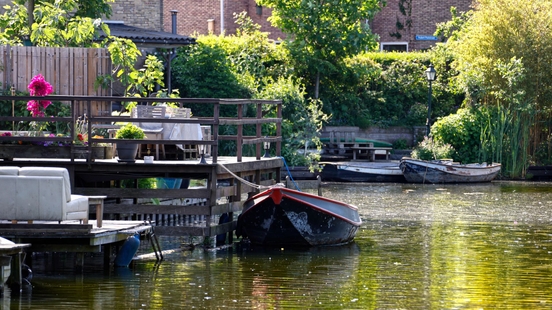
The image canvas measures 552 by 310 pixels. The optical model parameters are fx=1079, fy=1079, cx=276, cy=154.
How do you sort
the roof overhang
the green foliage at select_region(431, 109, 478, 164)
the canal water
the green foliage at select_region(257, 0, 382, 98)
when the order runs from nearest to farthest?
1. the canal water
2. the roof overhang
3. the green foliage at select_region(431, 109, 478, 164)
4. the green foliage at select_region(257, 0, 382, 98)

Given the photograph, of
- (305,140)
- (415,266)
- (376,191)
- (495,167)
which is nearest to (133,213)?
(415,266)

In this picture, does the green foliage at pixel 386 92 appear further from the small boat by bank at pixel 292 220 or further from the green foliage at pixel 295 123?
the small boat by bank at pixel 292 220

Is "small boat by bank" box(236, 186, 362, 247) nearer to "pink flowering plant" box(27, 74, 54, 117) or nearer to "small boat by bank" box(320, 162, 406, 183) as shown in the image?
"pink flowering plant" box(27, 74, 54, 117)

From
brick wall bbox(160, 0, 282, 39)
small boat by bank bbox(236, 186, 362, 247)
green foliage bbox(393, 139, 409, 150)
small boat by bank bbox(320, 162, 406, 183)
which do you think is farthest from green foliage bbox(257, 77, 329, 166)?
brick wall bbox(160, 0, 282, 39)

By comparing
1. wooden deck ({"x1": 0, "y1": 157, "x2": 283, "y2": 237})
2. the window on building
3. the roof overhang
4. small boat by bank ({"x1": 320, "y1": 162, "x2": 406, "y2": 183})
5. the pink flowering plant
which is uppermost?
the window on building

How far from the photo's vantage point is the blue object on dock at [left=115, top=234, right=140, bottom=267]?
51.8 ft

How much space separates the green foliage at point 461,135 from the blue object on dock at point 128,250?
885 inches

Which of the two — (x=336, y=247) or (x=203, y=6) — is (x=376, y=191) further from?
(x=203, y=6)

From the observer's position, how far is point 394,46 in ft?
168

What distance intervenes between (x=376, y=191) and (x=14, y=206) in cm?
1769

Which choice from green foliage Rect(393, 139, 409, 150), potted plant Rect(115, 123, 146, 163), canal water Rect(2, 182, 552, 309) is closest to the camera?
canal water Rect(2, 182, 552, 309)

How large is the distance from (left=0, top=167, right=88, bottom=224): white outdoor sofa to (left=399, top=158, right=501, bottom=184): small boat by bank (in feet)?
66.9

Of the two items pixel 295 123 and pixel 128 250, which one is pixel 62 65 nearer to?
pixel 128 250

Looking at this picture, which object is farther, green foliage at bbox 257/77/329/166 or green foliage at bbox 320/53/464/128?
green foliage at bbox 320/53/464/128
